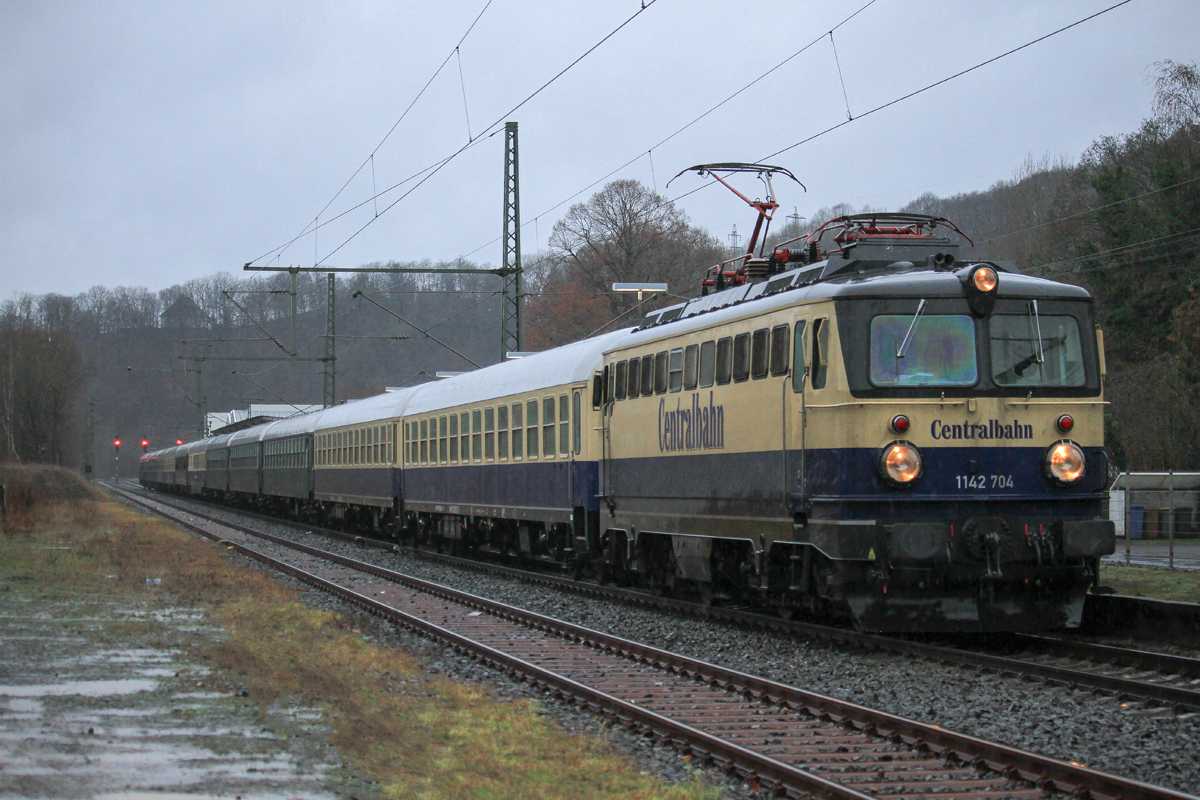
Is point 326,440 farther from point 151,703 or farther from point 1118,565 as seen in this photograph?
point 151,703

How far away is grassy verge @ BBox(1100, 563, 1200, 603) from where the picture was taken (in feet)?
47.9

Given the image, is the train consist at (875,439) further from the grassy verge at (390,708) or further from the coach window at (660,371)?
the grassy verge at (390,708)

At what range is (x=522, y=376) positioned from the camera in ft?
70.7

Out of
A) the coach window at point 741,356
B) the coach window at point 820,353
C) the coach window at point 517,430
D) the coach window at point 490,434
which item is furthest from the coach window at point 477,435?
the coach window at point 820,353

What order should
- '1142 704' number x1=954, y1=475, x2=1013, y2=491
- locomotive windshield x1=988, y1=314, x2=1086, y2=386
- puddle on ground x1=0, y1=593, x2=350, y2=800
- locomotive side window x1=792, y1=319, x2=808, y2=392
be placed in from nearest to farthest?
puddle on ground x1=0, y1=593, x2=350, y2=800 < '1142 704' number x1=954, y1=475, x2=1013, y2=491 < locomotive windshield x1=988, y1=314, x2=1086, y2=386 < locomotive side window x1=792, y1=319, x2=808, y2=392

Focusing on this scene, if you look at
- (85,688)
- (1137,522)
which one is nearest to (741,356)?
(85,688)

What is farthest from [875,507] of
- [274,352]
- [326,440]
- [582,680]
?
[274,352]

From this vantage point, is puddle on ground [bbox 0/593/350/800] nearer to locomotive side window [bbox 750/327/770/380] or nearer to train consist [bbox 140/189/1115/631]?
train consist [bbox 140/189/1115/631]

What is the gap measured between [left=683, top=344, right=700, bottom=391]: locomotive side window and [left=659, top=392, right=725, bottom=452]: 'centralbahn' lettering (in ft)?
0.62

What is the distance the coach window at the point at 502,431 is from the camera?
2209 cm

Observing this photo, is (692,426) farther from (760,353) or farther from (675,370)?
(760,353)

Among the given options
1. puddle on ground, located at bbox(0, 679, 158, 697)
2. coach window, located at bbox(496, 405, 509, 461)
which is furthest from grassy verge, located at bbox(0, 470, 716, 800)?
coach window, located at bbox(496, 405, 509, 461)

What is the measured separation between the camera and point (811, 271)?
12.3m

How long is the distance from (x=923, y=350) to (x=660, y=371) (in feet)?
14.6
